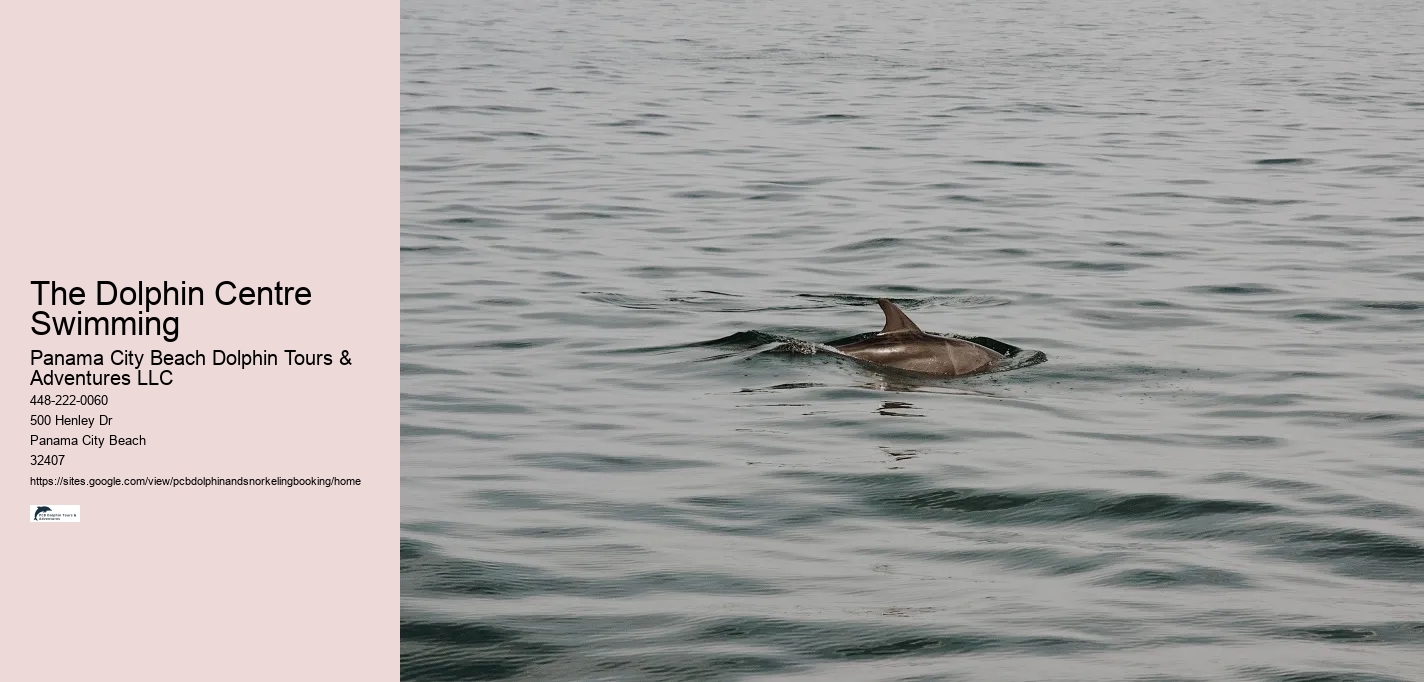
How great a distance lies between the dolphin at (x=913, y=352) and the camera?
12.0 meters

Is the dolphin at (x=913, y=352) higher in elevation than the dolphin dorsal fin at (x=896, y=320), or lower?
lower

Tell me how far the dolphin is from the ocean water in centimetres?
32

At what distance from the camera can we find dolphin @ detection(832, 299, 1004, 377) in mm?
11984

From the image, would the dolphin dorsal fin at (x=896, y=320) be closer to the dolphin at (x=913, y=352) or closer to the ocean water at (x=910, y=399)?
the dolphin at (x=913, y=352)

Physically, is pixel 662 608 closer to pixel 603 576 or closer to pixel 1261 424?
pixel 603 576

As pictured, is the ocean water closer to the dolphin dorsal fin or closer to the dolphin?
the dolphin

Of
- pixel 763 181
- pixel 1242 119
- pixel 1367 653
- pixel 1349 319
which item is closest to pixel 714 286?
pixel 1349 319

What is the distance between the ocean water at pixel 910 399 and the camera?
6.96m

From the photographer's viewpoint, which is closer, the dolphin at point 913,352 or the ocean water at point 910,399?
the ocean water at point 910,399

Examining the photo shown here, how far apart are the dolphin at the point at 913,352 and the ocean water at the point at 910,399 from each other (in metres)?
0.32

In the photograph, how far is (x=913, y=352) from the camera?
12.0 m
